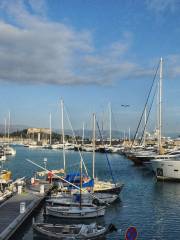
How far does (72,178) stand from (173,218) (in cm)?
1603

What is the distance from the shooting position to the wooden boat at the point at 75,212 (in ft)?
110

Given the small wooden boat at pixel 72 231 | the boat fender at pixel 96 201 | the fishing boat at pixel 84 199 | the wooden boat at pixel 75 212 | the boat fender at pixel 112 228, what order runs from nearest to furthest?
the small wooden boat at pixel 72 231 → the boat fender at pixel 112 228 → the wooden boat at pixel 75 212 → the fishing boat at pixel 84 199 → the boat fender at pixel 96 201

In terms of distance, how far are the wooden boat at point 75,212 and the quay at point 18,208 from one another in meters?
A: 2.03

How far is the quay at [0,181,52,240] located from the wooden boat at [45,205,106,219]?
2.03 meters

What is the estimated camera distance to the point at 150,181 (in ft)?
198

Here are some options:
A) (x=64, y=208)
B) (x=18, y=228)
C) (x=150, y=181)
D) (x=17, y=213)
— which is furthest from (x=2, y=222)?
(x=150, y=181)

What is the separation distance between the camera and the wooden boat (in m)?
33.5

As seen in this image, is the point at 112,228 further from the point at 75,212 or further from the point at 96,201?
the point at 96,201

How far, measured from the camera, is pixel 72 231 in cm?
2764

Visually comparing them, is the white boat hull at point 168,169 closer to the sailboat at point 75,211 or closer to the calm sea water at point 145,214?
the calm sea water at point 145,214

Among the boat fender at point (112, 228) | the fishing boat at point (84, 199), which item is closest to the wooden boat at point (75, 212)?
the fishing boat at point (84, 199)

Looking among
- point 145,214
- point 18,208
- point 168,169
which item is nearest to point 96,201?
point 145,214

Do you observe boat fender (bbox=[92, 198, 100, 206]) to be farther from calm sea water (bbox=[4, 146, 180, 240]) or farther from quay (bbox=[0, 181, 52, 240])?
quay (bbox=[0, 181, 52, 240])

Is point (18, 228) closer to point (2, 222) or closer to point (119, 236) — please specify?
point (2, 222)
